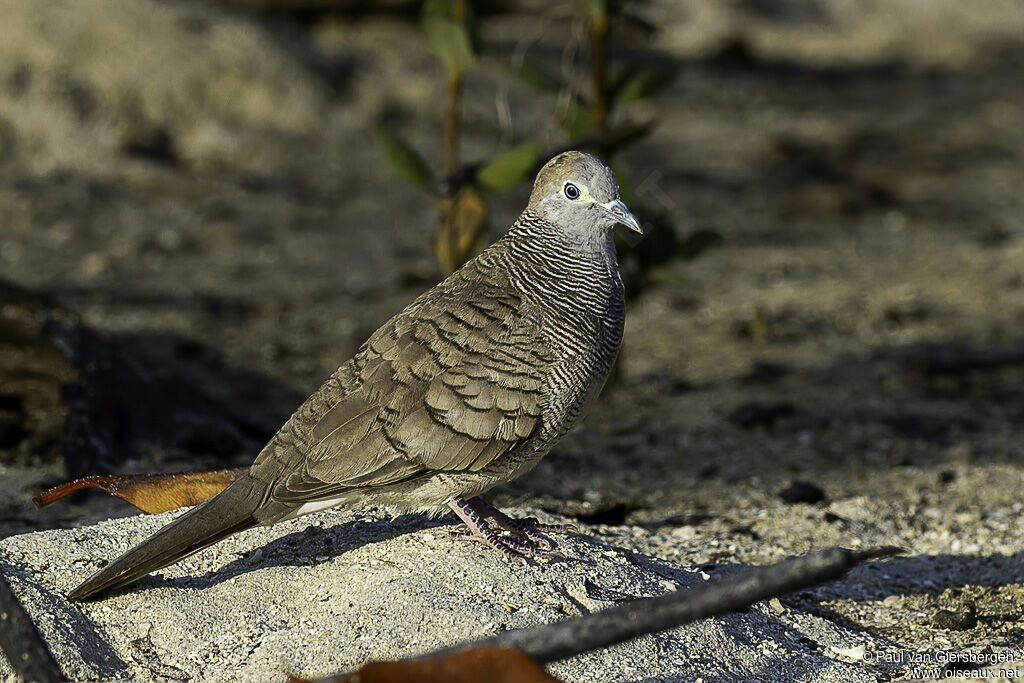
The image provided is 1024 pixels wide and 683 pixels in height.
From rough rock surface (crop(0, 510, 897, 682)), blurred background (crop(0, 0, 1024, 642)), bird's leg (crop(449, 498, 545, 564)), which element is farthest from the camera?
blurred background (crop(0, 0, 1024, 642))

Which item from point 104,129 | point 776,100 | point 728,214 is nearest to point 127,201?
point 104,129

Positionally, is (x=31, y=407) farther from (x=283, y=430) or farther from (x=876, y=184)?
(x=876, y=184)

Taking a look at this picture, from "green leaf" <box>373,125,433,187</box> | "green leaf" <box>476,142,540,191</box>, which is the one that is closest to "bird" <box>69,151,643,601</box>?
"green leaf" <box>476,142,540,191</box>

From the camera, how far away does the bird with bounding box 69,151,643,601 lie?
3852 millimetres

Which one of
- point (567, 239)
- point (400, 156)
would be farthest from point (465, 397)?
point (400, 156)

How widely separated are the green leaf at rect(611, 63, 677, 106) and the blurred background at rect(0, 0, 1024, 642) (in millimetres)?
17

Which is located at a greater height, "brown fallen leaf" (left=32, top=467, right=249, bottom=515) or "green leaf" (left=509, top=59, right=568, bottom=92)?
"green leaf" (left=509, top=59, right=568, bottom=92)

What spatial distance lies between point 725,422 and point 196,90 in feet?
20.6

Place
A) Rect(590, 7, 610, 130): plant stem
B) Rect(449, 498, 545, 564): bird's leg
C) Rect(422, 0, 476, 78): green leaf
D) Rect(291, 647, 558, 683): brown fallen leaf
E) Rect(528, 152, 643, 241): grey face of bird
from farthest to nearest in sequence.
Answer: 1. Rect(590, 7, 610, 130): plant stem
2. Rect(422, 0, 476, 78): green leaf
3. Rect(528, 152, 643, 241): grey face of bird
4. Rect(449, 498, 545, 564): bird's leg
5. Rect(291, 647, 558, 683): brown fallen leaf

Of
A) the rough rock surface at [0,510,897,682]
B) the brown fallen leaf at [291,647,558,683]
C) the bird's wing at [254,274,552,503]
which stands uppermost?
the bird's wing at [254,274,552,503]

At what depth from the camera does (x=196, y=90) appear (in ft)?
34.7

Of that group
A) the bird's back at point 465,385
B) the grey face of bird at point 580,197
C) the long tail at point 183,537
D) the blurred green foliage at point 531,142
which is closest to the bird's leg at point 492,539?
the bird's back at point 465,385

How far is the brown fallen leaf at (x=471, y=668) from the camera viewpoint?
2775 millimetres

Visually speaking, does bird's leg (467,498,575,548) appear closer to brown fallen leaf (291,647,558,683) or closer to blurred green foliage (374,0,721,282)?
brown fallen leaf (291,647,558,683)
